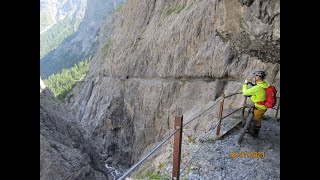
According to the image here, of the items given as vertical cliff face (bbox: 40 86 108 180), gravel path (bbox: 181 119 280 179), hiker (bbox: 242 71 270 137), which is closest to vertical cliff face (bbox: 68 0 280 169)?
hiker (bbox: 242 71 270 137)

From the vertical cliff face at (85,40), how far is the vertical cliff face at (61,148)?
10718 cm

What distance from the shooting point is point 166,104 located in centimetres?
2439

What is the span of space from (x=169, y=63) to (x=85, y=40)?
115054 mm

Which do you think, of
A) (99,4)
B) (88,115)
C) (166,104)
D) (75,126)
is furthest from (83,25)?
(75,126)

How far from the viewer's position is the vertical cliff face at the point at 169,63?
12383 mm

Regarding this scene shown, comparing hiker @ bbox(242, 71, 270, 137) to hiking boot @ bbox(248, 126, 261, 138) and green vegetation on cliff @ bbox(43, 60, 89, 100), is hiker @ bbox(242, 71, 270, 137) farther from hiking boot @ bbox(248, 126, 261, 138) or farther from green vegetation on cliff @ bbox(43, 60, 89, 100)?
green vegetation on cliff @ bbox(43, 60, 89, 100)

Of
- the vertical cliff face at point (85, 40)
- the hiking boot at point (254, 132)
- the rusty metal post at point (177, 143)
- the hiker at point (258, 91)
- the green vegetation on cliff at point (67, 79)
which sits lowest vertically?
the green vegetation on cliff at point (67, 79)

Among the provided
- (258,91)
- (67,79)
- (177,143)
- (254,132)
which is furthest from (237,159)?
(67,79)

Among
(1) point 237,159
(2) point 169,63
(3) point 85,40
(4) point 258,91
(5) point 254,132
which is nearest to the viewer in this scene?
(4) point 258,91

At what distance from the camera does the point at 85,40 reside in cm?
13338

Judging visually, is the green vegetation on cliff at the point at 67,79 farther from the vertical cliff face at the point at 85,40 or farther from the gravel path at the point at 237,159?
the gravel path at the point at 237,159

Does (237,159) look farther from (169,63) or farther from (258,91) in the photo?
(169,63)

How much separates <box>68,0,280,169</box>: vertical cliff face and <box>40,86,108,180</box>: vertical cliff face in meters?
5.71

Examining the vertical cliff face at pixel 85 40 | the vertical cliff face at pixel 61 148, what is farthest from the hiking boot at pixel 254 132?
the vertical cliff face at pixel 85 40
